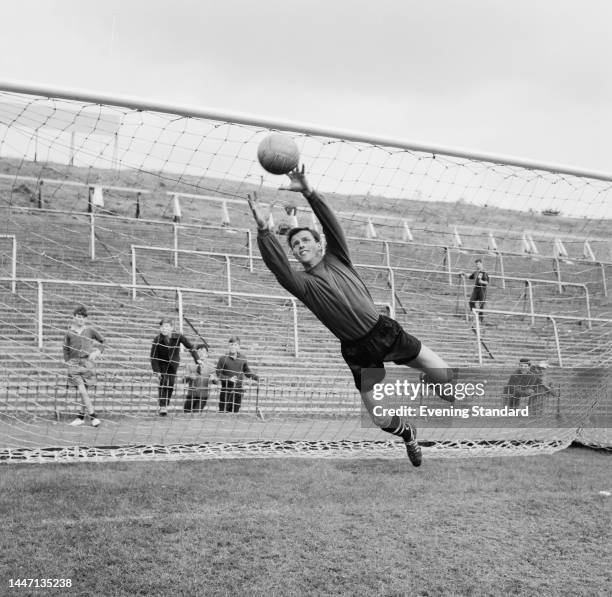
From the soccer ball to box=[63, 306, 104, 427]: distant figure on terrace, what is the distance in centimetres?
479

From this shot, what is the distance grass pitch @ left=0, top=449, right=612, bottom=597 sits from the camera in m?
7.82

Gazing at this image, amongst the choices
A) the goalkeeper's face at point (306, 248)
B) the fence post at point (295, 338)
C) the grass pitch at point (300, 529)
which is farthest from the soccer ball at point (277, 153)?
the fence post at point (295, 338)

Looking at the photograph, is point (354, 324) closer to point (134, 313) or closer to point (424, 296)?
point (134, 313)

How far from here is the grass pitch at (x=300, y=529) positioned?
308 inches

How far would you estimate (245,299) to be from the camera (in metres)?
16.2

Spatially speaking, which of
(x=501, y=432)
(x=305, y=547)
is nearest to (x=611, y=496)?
(x=501, y=432)

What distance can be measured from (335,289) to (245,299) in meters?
9.79

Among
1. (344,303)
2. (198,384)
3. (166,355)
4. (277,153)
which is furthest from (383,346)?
(166,355)

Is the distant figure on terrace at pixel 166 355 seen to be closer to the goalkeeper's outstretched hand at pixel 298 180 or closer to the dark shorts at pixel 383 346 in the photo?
the dark shorts at pixel 383 346

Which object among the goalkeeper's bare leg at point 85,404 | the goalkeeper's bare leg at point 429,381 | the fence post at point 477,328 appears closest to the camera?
the goalkeeper's bare leg at point 429,381

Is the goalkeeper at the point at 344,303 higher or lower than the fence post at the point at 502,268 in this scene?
lower

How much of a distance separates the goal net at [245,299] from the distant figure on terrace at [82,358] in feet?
0.56

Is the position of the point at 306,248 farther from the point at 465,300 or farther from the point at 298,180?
the point at 465,300

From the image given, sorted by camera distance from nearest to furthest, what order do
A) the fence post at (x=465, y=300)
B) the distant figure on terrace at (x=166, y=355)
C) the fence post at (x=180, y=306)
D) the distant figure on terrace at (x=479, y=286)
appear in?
1. the distant figure on terrace at (x=166, y=355)
2. the fence post at (x=180, y=306)
3. the fence post at (x=465, y=300)
4. the distant figure on terrace at (x=479, y=286)
